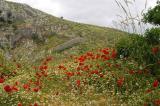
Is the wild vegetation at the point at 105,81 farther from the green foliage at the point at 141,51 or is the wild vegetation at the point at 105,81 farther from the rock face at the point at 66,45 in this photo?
the rock face at the point at 66,45

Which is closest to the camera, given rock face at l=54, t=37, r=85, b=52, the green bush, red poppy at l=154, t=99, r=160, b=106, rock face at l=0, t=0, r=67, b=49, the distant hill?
red poppy at l=154, t=99, r=160, b=106

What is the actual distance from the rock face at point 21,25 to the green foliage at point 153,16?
18.8m

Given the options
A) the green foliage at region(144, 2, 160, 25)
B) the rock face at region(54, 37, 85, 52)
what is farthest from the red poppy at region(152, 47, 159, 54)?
the rock face at region(54, 37, 85, 52)

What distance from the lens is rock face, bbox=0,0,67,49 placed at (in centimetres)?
3802

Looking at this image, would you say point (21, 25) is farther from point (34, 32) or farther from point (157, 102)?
point (157, 102)

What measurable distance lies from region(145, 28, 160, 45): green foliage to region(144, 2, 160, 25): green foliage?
21.4 inches

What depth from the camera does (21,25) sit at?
40562 millimetres

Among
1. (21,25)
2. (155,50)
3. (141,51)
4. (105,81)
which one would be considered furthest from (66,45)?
(155,50)

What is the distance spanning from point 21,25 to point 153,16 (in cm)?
2572

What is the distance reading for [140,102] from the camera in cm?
1221

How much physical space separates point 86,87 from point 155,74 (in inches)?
114

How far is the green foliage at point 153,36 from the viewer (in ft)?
53.5

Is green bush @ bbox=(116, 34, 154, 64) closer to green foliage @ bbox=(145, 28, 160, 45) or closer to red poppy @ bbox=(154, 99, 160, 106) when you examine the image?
green foliage @ bbox=(145, 28, 160, 45)

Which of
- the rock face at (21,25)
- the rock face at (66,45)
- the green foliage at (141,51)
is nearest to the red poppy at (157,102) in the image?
the green foliage at (141,51)
